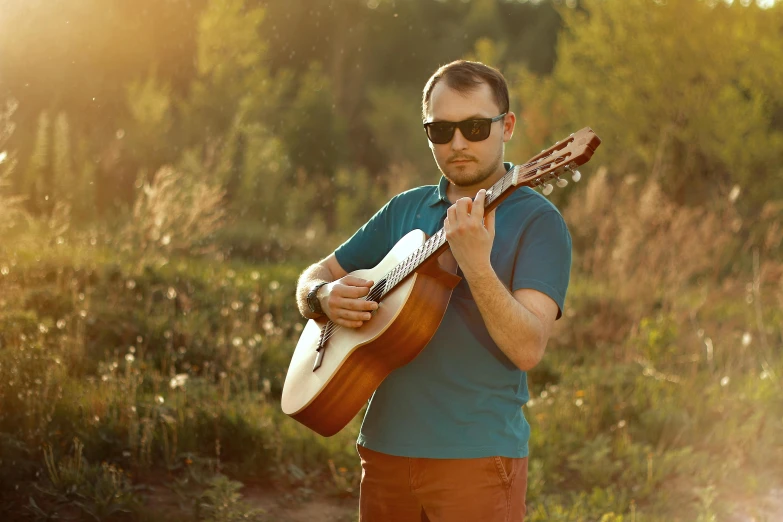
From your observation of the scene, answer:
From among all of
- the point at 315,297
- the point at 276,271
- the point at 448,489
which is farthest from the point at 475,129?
the point at 276,271

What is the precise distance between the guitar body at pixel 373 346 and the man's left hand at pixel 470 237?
8.8 inches

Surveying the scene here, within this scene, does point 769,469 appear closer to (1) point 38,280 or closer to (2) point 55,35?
(1) point 38,280

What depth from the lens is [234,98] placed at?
17.6 m

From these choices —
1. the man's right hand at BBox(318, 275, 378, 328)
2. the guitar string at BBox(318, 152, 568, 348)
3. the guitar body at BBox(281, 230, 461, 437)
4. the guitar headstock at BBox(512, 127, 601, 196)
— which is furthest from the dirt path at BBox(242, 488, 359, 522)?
the guitar headstock at BBox(512, 127, 601, 196)

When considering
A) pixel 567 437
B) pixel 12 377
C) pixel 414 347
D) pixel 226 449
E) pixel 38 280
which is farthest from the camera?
pixel 38 280

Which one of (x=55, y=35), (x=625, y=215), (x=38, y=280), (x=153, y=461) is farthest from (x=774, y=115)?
(x=153, y=461)

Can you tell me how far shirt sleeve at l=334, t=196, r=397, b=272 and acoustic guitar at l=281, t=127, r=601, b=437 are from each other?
4.6 inches

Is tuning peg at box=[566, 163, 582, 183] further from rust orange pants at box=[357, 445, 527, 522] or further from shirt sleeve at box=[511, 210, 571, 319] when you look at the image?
rust orange pants at box=[357, 445, 527, 522]

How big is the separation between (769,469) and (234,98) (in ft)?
46.3

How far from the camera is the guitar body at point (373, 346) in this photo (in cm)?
253

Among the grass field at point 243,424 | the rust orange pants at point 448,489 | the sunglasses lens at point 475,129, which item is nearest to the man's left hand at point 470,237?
the sunglasses lens at point 475,129

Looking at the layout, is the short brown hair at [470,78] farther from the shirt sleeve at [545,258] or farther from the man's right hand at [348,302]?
the man's right hand at [348,302]

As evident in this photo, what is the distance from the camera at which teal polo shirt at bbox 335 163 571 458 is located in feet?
7.98

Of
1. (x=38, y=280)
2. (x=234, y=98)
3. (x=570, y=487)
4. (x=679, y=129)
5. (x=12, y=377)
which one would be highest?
(x=234, y=98)
